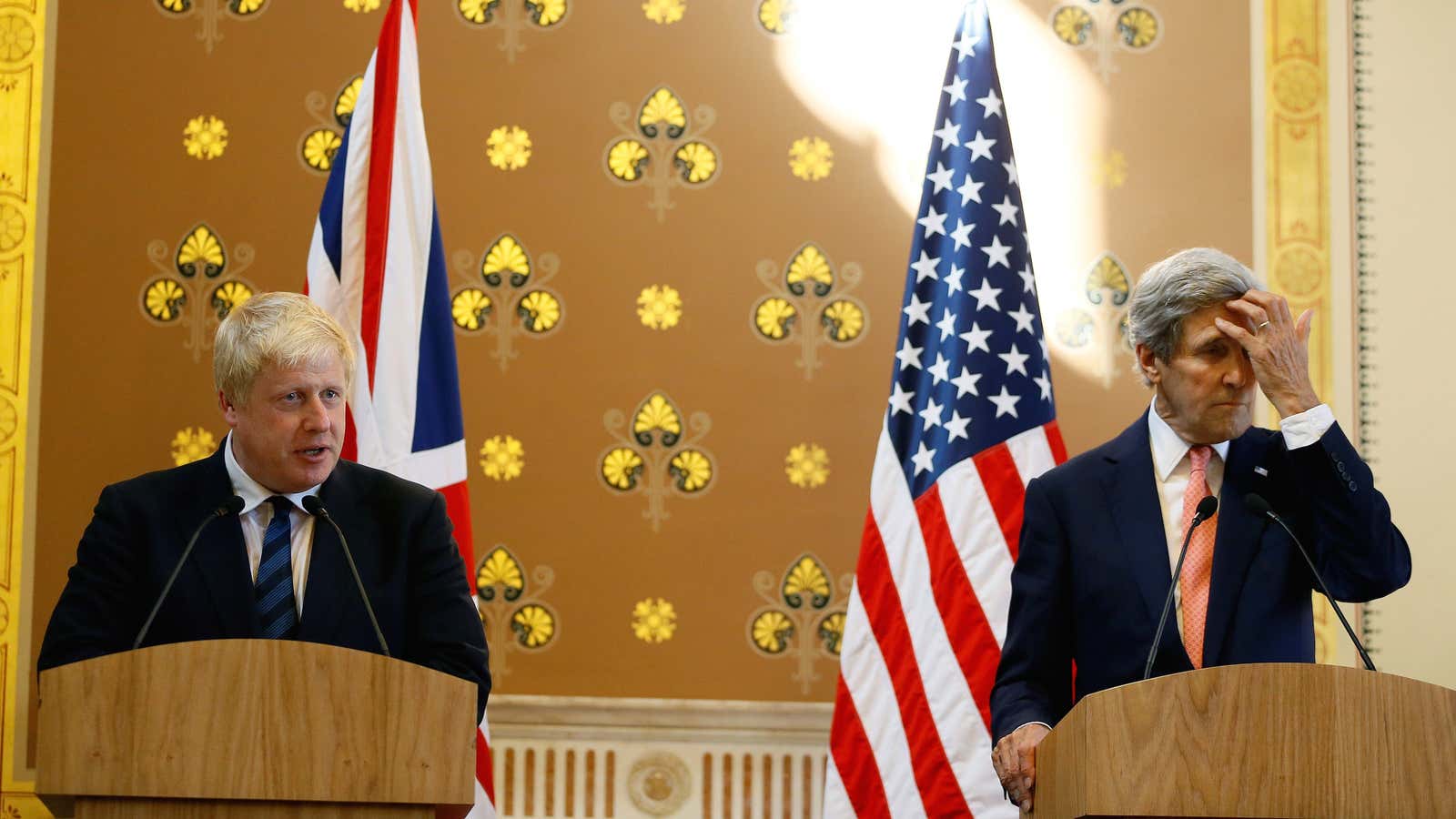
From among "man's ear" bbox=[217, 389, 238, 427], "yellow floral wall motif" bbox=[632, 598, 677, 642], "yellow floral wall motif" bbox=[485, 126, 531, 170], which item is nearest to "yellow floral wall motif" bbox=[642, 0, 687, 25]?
"yellow floral wall motif" bbox=[485, 126, 531, 170]

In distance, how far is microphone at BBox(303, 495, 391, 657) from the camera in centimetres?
217

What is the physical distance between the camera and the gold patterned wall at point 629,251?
3.85 metres

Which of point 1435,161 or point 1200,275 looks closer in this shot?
point 1200,275

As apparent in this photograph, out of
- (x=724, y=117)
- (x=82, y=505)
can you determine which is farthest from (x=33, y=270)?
(x=724, y=117)

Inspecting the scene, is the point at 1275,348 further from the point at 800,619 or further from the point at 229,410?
the point at 800,619

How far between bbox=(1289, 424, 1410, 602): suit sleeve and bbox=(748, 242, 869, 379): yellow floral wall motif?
1.76 m

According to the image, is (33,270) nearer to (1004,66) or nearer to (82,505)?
(82,505)

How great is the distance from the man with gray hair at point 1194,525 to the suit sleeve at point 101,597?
50.9 inches

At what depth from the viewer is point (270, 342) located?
7.79 ft

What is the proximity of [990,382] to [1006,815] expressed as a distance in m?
0.92

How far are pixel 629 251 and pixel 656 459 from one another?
1.75 feet

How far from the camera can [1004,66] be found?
3.96m

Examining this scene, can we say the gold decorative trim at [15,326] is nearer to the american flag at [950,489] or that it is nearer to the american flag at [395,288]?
the american flag at [395,288]

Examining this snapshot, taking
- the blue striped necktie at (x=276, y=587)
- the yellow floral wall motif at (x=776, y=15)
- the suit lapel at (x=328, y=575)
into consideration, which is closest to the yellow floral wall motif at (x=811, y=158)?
the yellow floral wall motif at (x=776, y=15)
